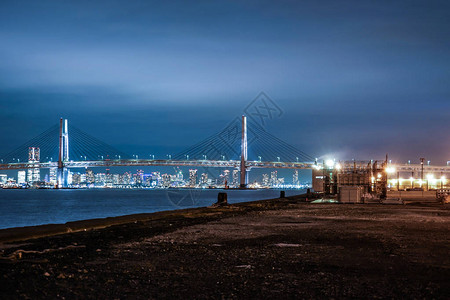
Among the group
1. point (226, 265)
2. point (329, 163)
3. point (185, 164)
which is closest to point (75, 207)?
point (329, 163)

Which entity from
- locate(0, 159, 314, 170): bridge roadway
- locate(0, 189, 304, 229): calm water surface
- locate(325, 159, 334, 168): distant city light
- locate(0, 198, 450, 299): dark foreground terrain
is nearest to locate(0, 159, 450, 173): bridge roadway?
locate(0, 159, 314, 170): bridge roadway

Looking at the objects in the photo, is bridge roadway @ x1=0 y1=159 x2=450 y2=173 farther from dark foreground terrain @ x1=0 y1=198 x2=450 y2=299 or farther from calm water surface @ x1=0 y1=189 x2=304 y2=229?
dark foreground terrain @ x1=0 y1=198 x2=450 y2=299

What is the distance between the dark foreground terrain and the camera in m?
5.39

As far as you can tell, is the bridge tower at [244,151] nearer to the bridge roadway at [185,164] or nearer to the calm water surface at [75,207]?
the bridge roadway at [185,164]

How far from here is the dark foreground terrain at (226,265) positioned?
539 cm

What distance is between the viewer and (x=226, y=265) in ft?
23.0

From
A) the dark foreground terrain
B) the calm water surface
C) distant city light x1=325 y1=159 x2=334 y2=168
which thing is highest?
distant city light x1=325 y1=159 x2=334 y2=168

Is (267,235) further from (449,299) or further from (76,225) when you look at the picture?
(449,299)

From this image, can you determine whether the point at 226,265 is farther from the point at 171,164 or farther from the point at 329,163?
the point at 171,164

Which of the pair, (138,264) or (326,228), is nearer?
(138,264)

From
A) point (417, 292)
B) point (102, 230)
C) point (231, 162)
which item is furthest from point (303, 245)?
point (231, 162)

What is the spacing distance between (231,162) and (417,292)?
99.2 m

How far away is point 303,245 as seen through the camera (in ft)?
30.5

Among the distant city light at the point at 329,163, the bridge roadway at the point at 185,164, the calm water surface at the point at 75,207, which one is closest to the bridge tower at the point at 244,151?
the bridge roadway at the point at 185,164
